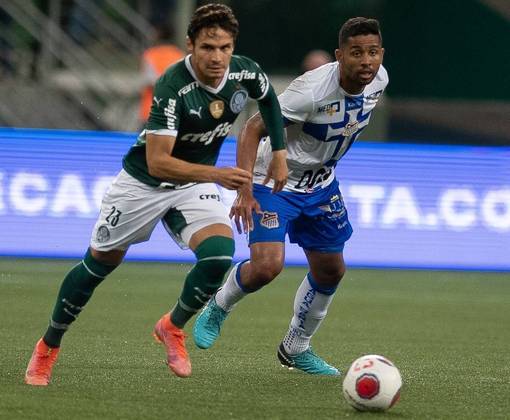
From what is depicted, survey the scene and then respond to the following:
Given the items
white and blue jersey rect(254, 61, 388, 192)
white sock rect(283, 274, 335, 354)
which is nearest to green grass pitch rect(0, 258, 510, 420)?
white sock rect(283, 274, 335, 354)

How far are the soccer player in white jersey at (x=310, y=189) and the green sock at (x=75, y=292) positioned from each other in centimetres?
87

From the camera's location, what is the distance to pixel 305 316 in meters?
8.05

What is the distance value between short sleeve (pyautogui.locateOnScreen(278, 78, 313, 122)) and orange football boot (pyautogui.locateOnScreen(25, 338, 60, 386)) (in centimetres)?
189

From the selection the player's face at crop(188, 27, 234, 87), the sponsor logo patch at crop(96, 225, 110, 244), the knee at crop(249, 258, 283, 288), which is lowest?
the knee at crop(249, 258, 283, 288)

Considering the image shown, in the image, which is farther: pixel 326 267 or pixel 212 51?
pixel 326 267

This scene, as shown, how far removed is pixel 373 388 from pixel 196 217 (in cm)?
130

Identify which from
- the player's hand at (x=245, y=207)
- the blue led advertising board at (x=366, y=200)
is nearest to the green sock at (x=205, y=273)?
the player's hand at (x=245, y=207)

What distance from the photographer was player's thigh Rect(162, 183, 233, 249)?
6887 millimetres

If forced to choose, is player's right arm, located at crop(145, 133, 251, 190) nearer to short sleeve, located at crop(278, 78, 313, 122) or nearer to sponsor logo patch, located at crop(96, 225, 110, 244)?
sponsor logo patch, located at crop(96, 225, 110, 244)

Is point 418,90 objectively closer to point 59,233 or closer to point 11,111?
point 11,111

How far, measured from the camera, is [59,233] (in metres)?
13.6

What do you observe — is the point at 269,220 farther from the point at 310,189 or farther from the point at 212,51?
the point at 212,51

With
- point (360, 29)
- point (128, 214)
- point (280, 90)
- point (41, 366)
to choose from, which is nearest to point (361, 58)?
point (360, 29)

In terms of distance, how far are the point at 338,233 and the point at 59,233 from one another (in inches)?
242
